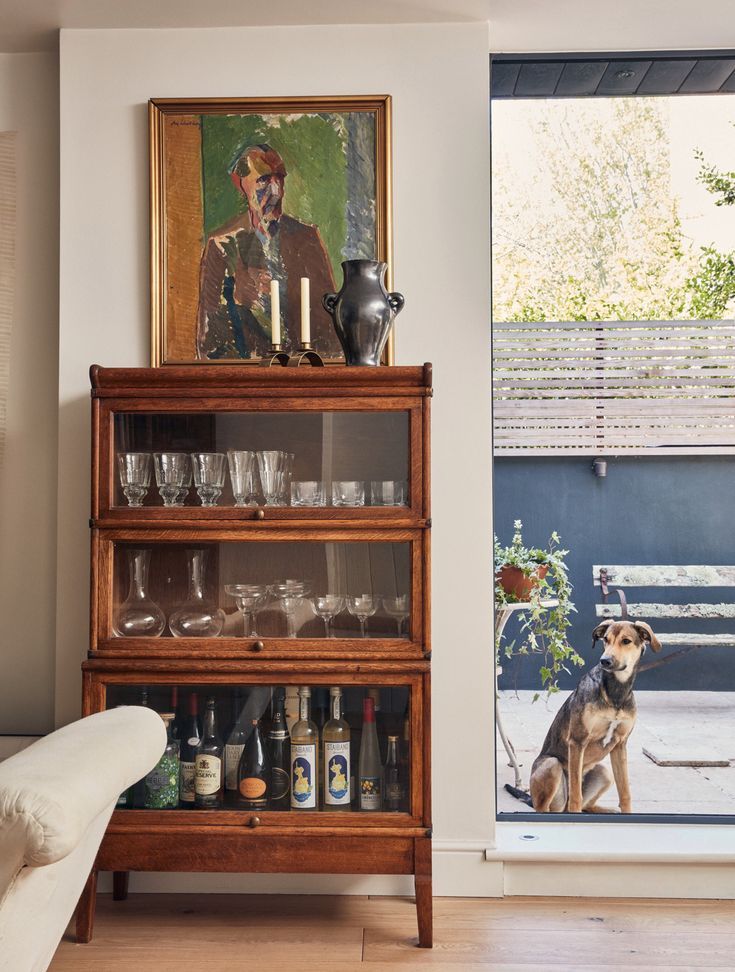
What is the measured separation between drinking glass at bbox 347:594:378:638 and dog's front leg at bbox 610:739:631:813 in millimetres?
1049

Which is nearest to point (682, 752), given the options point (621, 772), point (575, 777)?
point (621, 772)

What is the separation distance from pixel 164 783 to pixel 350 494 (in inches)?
35.4

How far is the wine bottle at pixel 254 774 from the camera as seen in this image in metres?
2.35

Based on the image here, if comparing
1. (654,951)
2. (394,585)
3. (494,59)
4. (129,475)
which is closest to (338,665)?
(394,585)

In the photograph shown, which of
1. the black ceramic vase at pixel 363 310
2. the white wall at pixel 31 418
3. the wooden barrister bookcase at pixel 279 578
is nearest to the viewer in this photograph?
the wooden barrister bookcase at pixel 279 578

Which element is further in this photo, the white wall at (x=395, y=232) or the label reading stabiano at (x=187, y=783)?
the white wall at (x=395, y=232)

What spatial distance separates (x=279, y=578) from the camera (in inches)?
94.0

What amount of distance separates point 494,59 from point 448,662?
1.87 metres

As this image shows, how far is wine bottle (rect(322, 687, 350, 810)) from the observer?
235cm

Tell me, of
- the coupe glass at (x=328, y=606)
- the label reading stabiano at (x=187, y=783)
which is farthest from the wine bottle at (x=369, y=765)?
the label reading stabiano at (x=187, y=783)

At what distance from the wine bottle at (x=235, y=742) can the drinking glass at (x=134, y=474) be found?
58 centimetres

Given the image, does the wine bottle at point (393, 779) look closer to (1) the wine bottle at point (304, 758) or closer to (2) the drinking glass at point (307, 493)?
(1) the wine bottle at point (304, 758)

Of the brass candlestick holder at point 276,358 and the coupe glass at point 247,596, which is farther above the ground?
the brass candlestick holder at point 276,358

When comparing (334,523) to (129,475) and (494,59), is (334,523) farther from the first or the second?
(494,59)
